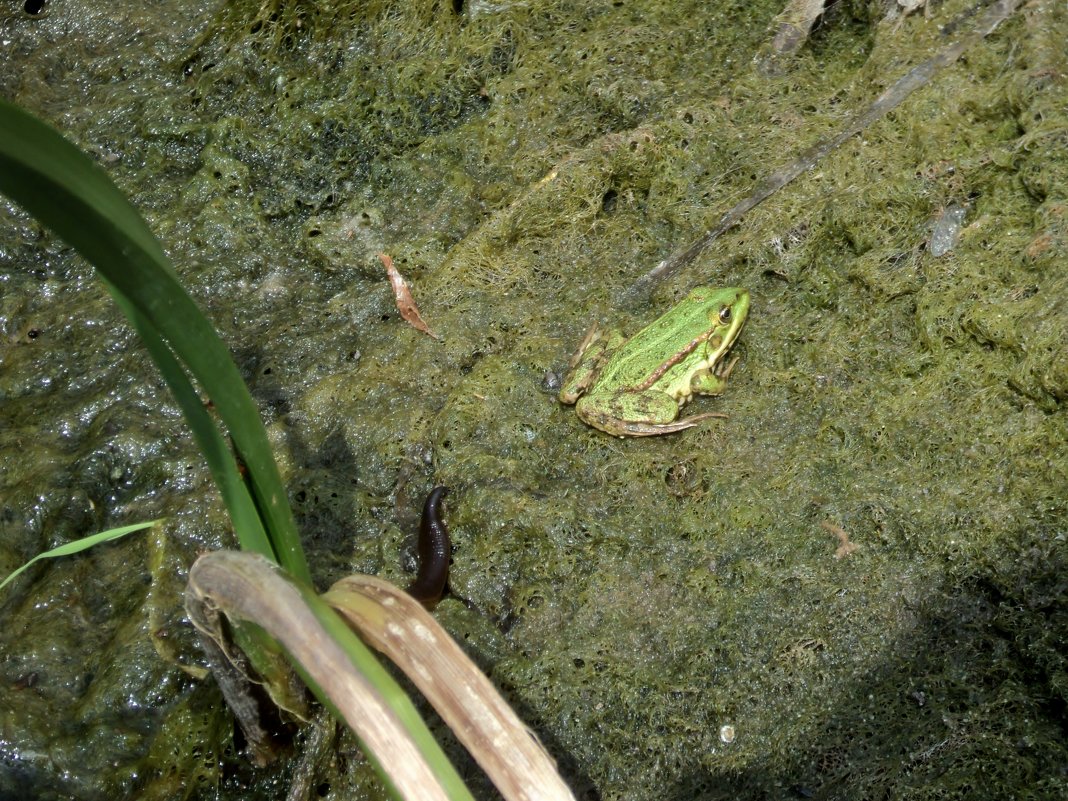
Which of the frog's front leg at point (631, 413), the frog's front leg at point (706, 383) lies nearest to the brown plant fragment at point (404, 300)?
the frog's front leg at point (631, 413)

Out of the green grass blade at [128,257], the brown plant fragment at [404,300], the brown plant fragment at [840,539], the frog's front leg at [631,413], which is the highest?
the green grass blade at [128,257]

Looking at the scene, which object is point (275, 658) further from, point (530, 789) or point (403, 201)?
point (403, 201)

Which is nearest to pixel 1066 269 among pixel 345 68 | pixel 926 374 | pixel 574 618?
pixel 926 374

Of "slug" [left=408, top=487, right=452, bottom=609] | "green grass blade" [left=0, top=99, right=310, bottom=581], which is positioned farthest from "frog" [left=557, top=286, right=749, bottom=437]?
"green grass blade" [left=0, top=99, right=310, bottom=581]

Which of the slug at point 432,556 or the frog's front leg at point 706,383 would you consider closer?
the slug at point 432,556

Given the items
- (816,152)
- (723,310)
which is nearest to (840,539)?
(723,310)

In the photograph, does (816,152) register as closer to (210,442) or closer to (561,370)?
(561,370)

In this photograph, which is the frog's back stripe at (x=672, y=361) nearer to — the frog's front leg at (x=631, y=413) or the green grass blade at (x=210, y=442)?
the frog's front leg at (x=631, y=413)
